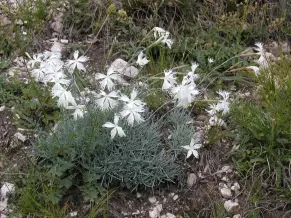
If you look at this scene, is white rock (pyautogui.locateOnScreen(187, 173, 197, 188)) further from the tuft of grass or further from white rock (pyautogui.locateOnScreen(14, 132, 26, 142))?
white rock (pyautogui.locateOnScreen(14, 132, 26, 142))

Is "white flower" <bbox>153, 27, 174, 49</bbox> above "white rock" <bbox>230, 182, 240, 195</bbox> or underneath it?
above

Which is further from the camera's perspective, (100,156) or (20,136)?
(20,136)

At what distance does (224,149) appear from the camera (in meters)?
2.92

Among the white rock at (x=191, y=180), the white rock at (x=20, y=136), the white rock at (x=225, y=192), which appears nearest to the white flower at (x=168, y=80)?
the white rock at (x=191, y=180)

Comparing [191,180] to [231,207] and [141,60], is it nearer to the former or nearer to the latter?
[231,207]

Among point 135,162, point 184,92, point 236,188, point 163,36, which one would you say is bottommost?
point 236,188

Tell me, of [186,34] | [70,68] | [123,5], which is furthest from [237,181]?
[123,5]

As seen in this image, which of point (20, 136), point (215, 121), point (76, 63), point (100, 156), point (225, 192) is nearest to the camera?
point (76, 63)

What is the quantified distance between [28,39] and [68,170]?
1.28 m

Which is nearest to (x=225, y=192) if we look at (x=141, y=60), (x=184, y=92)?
(x=184, y=92)

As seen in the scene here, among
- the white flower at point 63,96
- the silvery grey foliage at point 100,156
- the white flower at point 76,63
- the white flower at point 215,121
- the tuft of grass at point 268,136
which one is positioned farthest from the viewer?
the white flower at point 215,121

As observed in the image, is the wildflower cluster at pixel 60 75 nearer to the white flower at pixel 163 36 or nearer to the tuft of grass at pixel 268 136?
the white flower at pixel 163 36

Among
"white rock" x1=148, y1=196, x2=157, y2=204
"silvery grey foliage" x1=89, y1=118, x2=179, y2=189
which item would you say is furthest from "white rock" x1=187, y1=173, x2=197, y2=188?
"white rock" x1=148, y1=196, x2=157, y2=204

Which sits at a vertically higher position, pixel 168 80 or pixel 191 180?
pixel 168 80
